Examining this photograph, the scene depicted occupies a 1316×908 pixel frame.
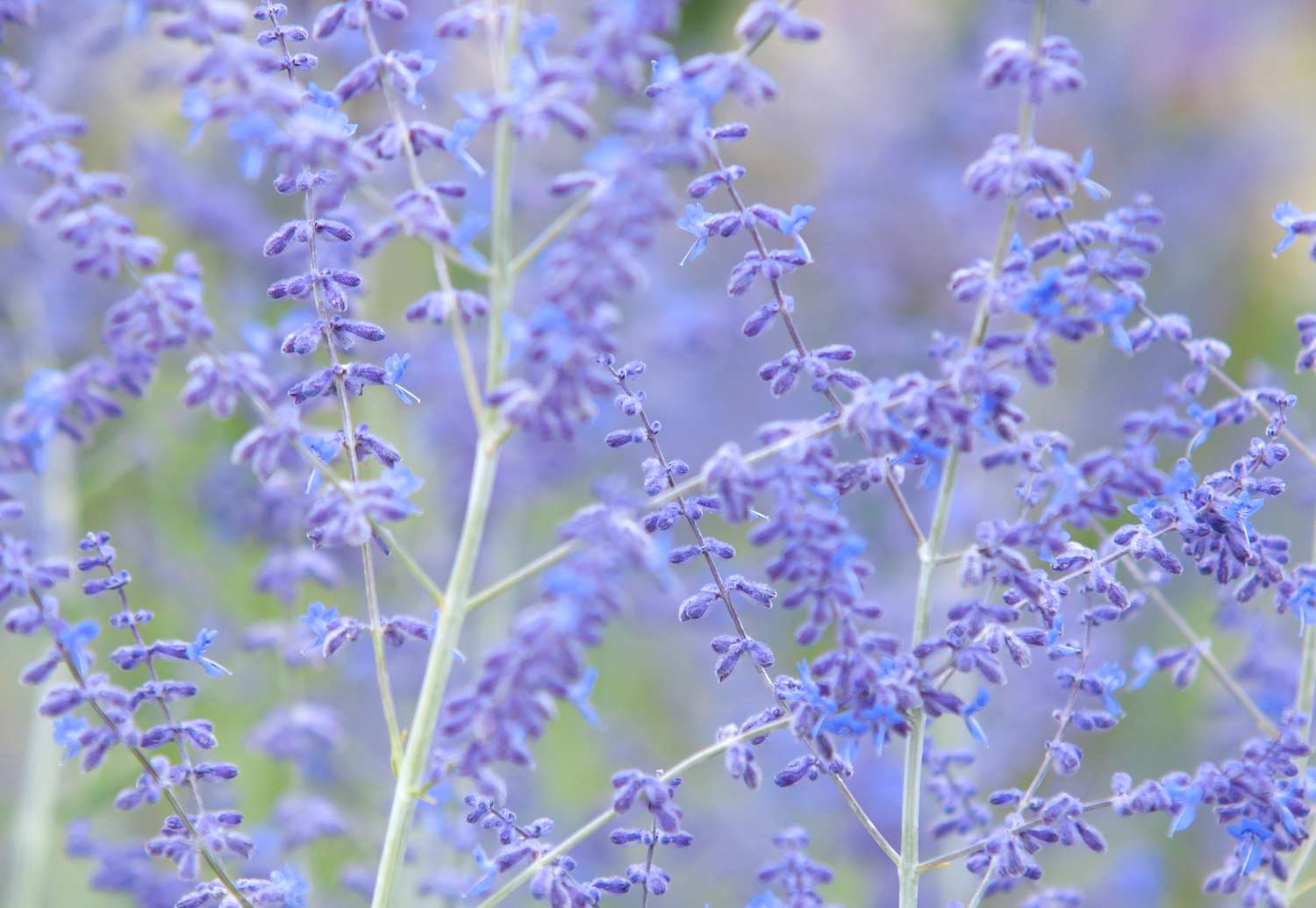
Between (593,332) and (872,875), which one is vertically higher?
(872,875)

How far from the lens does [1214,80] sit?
5996 millimetres

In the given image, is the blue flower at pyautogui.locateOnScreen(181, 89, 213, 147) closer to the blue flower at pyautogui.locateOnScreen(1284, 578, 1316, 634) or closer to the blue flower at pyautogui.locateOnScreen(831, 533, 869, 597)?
the blue flower at pyautogui.locateOnScreen(831, 533, 869, 597)

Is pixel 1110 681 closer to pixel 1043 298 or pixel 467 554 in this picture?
pixel 1043 298

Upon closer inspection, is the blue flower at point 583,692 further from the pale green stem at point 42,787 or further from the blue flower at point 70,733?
the pale green stem at point 42,787

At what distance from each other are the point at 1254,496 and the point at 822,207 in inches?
125

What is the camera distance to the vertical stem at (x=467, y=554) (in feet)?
4.17

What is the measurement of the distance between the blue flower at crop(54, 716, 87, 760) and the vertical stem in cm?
32

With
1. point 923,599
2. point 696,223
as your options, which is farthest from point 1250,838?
point 696,223

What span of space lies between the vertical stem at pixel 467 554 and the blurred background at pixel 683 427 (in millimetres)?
754

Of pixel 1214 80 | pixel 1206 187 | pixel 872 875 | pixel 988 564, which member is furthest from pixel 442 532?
pixel 1214 80

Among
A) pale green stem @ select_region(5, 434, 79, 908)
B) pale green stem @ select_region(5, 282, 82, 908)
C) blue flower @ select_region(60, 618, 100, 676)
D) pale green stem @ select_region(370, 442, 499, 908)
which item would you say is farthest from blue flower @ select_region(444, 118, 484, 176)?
pale green stem @ select_region(5, 434, 79, 908)

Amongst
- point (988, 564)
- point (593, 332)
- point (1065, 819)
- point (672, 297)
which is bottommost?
point (1065, 819)

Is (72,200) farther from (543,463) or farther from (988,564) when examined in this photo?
(543,463)

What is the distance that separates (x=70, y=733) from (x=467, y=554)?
1.48 feet
